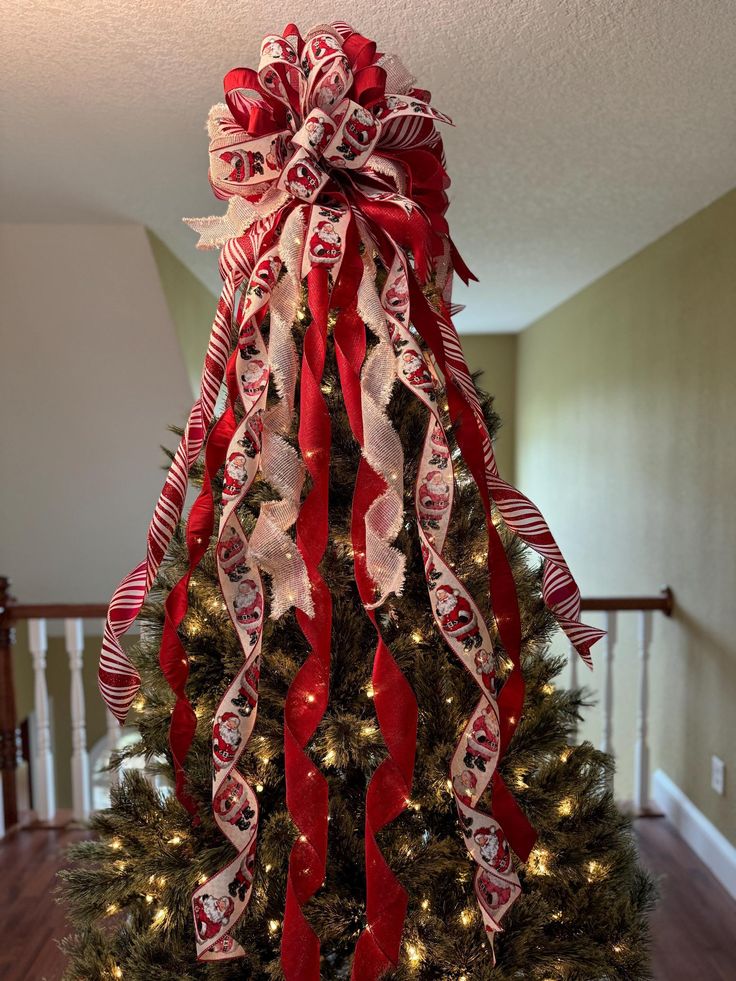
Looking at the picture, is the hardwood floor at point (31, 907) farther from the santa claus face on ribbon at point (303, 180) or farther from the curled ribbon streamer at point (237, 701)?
the santa claus face on ribbon at point (303, 180)

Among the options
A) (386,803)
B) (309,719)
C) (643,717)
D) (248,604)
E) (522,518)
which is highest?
(522,518)

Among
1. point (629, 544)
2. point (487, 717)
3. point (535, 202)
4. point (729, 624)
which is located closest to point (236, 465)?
point (487, 717)

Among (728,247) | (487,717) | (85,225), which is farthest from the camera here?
(85,225)

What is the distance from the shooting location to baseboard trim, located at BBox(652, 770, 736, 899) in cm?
248

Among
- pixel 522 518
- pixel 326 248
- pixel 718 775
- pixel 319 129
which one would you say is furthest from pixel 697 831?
pixel 319 129

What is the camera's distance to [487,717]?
3.22 ft

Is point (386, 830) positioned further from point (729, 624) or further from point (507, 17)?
point (729, 624)

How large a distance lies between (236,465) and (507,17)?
1039 millimetres

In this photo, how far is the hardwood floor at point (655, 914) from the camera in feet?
6.63

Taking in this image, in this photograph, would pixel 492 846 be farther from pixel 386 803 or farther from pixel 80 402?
pixel 80 402

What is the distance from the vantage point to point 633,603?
2.85 m

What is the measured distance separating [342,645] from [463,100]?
1.38m

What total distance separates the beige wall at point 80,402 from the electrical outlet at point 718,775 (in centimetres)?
249

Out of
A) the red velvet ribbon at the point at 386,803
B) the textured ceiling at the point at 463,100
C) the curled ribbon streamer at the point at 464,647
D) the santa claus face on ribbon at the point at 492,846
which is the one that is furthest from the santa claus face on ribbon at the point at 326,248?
the santa claus face on ribbon at the point at 492,846
